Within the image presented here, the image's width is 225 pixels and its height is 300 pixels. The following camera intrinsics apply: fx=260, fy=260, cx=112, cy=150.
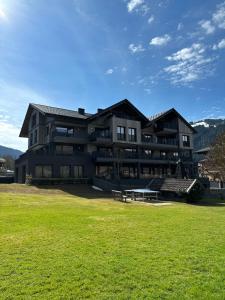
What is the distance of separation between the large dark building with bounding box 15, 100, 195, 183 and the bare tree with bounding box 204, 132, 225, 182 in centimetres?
559

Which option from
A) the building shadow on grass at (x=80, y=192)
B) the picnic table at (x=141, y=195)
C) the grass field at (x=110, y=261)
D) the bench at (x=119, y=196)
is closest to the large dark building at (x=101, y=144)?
the building shadow on grass at (x=80, y=192)

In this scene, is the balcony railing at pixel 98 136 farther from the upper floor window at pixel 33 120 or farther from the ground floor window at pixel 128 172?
the upper floor window at pixel 33 120

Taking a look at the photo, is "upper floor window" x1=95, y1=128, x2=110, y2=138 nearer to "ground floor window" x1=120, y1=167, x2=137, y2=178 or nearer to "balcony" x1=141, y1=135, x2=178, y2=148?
"ground floor window" x1=120, y1=167, x2=137, y2=178

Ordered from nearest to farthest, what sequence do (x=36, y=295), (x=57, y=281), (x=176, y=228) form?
(x=36, y=295) → (x=57, y=281) → (x=176, y=228)

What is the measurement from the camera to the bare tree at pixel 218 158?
125ft

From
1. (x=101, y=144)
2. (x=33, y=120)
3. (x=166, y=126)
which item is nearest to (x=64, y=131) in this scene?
(x=101, y=144)

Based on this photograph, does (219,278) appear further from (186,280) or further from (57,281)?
(57,281)

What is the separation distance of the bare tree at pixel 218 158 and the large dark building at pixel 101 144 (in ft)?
18.3

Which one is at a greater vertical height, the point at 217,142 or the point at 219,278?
the point at 217,142

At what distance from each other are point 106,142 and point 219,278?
37.5 m

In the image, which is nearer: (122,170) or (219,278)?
(219,278)

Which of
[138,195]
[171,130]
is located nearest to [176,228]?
[138,195]

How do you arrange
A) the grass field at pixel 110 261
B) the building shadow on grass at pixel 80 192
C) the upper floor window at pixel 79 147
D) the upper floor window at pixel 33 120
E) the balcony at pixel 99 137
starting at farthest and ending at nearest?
the upper floor window at pixel 33 120, the upper floor window at pixel 79 147, the balcony at pixel 99 137, the building shadow on grass at pixel 80 192, the grass field at pixel 110 261

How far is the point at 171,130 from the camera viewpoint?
51.6 metres
